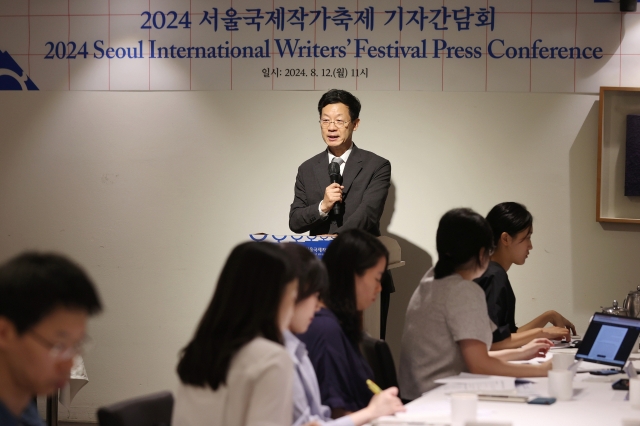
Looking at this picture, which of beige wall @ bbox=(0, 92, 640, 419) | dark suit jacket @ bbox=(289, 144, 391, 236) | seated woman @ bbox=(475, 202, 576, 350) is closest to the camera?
seated woman @ bbox=(475, 202, 576, 350)

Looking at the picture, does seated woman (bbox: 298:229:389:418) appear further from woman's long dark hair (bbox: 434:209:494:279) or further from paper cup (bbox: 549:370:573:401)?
paper cup (bbox: 549:370:573:401)

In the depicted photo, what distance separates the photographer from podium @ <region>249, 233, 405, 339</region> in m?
3.75

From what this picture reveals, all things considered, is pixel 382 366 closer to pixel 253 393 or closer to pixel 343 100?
pixel 253 393

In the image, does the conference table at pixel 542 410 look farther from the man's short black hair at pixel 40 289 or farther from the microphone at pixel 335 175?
the microphone at pixel 335 175

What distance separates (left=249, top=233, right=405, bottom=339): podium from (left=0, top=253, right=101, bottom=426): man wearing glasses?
2.32 m

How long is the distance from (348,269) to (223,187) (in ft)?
8.79

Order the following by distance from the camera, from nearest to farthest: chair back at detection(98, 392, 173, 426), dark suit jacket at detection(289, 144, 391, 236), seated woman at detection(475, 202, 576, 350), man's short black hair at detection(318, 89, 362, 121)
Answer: chair back at detection(98, 392, 173, 426)
seated woman at detection(475, 202, 576, 350)
dark suit jacket at detection(289, 144, 391, 236)
man's short black hair at detection(318, 89, 362, 121)

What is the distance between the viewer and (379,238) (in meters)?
4.23

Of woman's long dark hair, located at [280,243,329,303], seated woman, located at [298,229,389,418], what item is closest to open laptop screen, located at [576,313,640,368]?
seated woman, located at [298,229,389,418]

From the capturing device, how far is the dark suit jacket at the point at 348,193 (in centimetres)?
425

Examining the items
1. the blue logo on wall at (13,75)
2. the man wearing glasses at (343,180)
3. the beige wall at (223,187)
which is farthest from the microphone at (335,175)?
the blue logo on wall at (13,75)

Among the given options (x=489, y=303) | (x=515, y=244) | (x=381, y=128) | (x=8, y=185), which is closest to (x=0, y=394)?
(x=489, y=303)

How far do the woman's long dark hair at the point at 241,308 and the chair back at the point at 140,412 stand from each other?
0.17 m

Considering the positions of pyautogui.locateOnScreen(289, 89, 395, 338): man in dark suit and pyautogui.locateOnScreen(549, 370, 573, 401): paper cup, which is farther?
pyautogui.locateOnScreen(289, 89, 395, 338): man in dark suit
